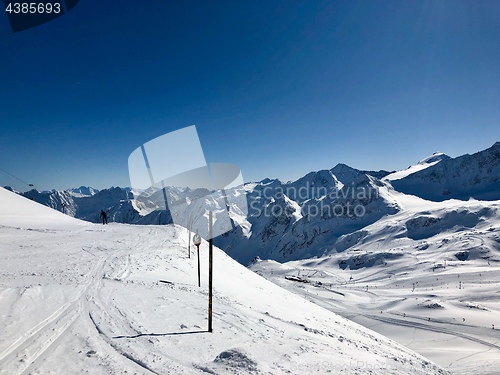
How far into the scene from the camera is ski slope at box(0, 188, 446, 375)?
24.2ft

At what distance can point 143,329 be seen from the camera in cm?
933

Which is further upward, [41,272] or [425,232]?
[41,272]

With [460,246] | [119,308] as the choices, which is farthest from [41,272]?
[460,246]

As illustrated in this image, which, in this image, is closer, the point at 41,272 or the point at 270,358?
the point at 270,358

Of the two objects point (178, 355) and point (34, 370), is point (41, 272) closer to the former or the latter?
point (34, 370)

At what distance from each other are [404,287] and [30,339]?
85150 millimetres

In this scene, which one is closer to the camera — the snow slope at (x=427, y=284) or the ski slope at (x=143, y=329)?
the ski slope at (x=143, y=329)

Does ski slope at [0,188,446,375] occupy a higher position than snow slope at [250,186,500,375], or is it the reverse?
ski slope at [0,188,446,375]

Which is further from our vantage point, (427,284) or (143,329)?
(427,284)

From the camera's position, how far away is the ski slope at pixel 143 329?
7.37 m

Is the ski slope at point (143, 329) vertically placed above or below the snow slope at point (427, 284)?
above

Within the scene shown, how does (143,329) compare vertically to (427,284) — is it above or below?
above

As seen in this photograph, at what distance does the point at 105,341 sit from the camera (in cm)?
Answer: 816

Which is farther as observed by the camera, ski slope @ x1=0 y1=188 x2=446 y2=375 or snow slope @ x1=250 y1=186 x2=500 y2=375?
snow slope @ x1=250 y1=186 x2=500 y2=375
